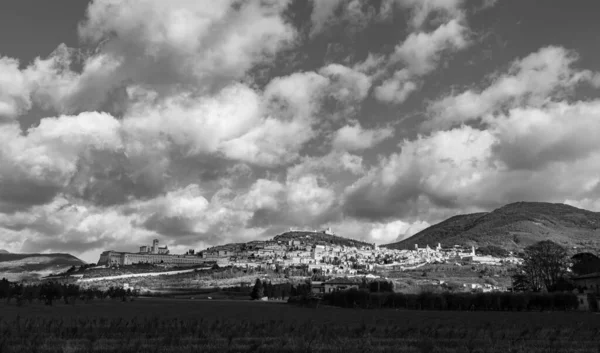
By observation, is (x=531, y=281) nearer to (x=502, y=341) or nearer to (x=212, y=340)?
(x=502, y=341)

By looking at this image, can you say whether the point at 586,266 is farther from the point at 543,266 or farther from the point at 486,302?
the point at 486,302

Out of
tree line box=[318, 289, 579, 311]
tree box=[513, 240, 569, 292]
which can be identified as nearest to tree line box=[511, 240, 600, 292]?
tree box=[513, 240, 569, 292]

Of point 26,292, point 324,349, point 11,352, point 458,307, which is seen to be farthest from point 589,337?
point 26,292

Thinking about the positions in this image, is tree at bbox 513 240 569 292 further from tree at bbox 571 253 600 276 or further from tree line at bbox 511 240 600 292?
tree at bbox 571 253 600 276

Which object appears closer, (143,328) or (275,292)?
(143,328)

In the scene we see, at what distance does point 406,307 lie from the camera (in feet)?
350

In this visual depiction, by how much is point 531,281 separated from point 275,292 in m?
86.1

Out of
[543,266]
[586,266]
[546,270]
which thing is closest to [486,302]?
A: [546,270]

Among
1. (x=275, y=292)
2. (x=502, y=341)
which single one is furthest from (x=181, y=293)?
(x=502, y=341)

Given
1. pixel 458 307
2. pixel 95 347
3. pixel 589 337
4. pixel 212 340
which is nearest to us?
pixel 95 347

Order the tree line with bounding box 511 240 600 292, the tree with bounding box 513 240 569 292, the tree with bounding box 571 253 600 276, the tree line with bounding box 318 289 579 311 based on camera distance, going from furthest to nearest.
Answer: the tree with bounding box 571 253 600 276 < the tree with bounding box 513 240 569 292 < the tree line with bounding box 511 240 600 292 < the tree line with bounding box 318 289 579 311

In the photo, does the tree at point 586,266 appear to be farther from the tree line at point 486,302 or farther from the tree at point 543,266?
the tree line at point 486,302

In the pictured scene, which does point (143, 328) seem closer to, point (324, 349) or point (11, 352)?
point (11, 352)

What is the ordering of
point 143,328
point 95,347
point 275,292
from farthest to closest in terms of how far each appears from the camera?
point 275,292 → point 143,328 → point 95,347
